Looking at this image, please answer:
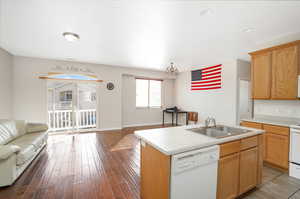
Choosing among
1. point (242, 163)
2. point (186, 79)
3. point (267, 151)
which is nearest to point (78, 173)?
point (242, 163)

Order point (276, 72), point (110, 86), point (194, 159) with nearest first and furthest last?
point (194, 159), point (276, 72), point (110, 86)

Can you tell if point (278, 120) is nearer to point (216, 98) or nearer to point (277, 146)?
point (277, 146)

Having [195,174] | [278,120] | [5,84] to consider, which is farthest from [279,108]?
[5,84]

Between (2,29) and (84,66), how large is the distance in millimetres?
2422

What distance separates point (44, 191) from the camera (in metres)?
1.86

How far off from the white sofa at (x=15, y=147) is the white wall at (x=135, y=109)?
10.2 ft

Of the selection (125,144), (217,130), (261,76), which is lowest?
(125,144)

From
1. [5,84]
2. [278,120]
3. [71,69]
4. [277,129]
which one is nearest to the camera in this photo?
[277,129]

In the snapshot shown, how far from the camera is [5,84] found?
366 cm

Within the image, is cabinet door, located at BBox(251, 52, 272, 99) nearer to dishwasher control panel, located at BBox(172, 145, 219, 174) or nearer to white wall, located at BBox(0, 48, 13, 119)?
dishwasher control panel, located at BBox(172, 145, 219, 174)

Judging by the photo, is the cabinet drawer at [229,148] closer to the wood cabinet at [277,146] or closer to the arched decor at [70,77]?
the wood cabinet at [277,146]

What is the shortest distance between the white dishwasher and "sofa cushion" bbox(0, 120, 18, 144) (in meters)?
3.21

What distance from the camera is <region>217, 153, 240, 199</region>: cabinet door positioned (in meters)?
1.49

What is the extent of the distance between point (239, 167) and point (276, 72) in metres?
2.36
